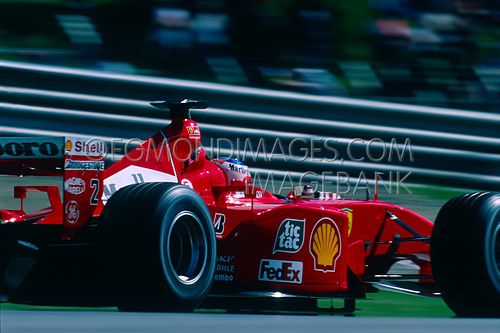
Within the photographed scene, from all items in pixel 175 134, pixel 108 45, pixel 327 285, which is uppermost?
pixel 108 45

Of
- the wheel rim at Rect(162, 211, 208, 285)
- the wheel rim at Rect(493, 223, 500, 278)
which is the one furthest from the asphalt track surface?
the wheel rim at Rect(493, 223, 500, 278)

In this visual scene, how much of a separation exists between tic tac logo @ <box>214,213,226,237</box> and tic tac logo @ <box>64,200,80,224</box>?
0.94 m

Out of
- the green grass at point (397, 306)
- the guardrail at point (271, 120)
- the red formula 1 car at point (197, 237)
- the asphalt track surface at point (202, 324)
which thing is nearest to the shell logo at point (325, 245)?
the red formula 1 car at point (197, 237)

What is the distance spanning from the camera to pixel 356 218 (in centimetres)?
674

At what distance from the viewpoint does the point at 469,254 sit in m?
5.95

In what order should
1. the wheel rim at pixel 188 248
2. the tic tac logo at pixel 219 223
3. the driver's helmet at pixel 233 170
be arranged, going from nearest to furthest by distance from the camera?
the wheel rim at pixel 188 248, the tic tac logo at pixel 219 223, the driver's helmet at pixel 233 170

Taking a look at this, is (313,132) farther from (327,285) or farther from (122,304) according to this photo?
(122,304)

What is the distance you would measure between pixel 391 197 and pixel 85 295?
220 inches

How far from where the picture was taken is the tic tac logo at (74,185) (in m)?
5.12

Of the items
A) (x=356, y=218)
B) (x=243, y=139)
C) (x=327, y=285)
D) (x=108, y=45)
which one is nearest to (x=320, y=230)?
(x=327, y=285)

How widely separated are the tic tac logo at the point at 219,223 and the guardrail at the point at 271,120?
372cm

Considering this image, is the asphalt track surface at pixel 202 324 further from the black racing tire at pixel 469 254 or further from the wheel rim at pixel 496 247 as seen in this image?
the wheel rim at pixel 496 247

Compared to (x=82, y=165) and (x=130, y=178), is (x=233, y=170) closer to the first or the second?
(x=130, y=178)

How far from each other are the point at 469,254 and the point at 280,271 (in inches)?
46.6
